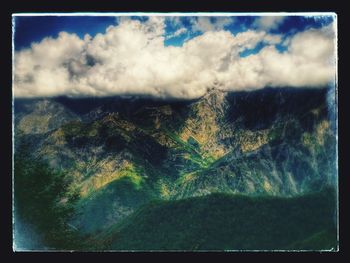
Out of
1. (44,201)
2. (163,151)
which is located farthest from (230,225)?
(44,201)

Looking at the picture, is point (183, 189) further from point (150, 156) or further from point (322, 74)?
point (322, 74)

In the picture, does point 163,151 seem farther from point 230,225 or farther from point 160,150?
point 230,225

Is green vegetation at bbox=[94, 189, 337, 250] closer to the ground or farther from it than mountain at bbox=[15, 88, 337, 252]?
closer to the ground

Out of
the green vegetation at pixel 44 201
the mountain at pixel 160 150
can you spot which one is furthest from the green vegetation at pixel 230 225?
the green vegetation at pixel 44 201

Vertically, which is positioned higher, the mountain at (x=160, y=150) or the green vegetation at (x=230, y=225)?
the mountain at (x=160, y=150)

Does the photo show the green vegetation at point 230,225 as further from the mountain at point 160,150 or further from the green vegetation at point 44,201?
the green vegetation at point 44,201

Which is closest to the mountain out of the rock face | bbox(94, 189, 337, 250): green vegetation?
the rock face

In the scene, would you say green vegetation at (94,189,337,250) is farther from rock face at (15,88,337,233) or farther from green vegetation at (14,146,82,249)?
green vegetation at (14,146,82,249)
